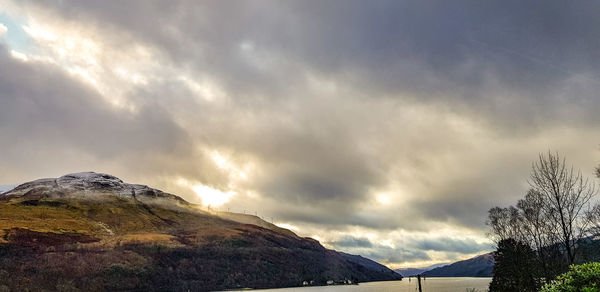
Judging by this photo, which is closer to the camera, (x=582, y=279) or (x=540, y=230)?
(x=582, y=279)

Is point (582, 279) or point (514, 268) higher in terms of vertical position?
point (514, 268)

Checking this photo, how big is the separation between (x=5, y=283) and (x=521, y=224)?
202 meters

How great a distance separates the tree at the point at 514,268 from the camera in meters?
54.7

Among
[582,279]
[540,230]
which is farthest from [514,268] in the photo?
[582,279]

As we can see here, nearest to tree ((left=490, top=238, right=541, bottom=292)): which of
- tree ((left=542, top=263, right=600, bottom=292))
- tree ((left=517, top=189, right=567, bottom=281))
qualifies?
tree ((left=517, top=189, right=567, bottom=281))

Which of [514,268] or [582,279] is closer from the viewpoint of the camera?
[582,279]

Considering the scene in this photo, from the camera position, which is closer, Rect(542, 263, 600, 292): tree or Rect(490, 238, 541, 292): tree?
Rect(542, 263, 600, 292): tree

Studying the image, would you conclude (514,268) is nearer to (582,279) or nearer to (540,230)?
(540,230)

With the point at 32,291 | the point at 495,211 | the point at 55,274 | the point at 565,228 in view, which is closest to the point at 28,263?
the point at 55,274

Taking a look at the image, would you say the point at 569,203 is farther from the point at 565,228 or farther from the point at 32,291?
the point at 32,291

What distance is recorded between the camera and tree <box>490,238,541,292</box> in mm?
54656

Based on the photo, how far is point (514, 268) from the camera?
2281 inches

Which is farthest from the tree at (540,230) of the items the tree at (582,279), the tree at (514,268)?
the tree at (582,279)

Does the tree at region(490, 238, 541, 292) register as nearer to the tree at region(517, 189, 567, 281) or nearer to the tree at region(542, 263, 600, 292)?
the tree at region(517, 189, 567, 281)
